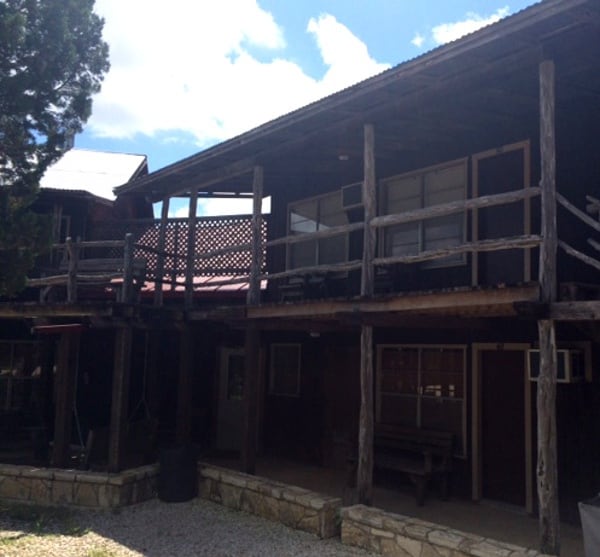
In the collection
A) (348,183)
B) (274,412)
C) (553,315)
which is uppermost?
(348,183)

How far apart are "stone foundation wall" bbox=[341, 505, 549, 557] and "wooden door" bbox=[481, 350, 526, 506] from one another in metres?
2.19

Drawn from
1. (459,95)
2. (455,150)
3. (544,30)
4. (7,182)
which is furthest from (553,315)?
(7,182)

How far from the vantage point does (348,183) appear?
10609 mm

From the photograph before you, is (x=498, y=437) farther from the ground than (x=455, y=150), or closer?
closer

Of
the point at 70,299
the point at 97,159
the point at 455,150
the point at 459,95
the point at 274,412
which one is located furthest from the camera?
the point at 97,159

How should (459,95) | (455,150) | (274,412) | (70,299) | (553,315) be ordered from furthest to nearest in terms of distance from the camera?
(274,412) → (70,299) → (455,150) → (459,95) → (553,315)

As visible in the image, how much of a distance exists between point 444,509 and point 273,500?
2.26 meters

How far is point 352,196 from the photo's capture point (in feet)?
33.0

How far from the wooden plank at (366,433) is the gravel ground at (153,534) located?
68 cm

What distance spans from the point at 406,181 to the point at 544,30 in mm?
4148

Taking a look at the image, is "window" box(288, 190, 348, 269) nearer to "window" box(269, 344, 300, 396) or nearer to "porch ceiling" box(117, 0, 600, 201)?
"porch ceiling" box(117, 0, 600, 201)

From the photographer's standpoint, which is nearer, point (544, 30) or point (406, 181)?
point (544, 30)

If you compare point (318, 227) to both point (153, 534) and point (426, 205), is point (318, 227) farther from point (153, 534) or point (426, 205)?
point (153, 534)

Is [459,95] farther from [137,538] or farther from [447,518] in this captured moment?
[137,538]
